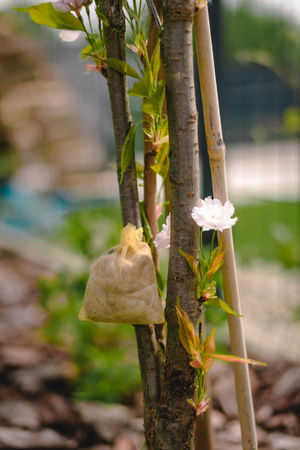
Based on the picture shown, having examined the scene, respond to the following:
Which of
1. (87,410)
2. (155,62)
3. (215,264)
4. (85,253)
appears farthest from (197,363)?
(85,253)

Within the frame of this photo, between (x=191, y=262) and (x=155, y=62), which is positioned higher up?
(x=155, y=62)

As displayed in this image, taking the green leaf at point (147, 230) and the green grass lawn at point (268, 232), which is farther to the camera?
the green grass lawn at point (268, 232)

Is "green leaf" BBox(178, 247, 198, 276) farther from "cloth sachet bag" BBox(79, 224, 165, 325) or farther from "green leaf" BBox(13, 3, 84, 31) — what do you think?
"green leaf" BBox(13, 3, 84, 31)

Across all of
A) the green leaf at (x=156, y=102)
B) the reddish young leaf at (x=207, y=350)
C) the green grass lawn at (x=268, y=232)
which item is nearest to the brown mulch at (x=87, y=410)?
the reddish young leaf at (x=207, y=350)

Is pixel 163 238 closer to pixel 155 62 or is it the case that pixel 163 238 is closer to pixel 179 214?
pixel 179 214

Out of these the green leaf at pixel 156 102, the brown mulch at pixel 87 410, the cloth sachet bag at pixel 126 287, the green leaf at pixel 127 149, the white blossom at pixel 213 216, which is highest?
the green leaf at pixel 156 102

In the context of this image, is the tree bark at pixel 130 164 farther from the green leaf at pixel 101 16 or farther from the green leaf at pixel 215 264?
the green leaf at pixel 215 264

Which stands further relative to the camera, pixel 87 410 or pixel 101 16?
pixel 87 410
